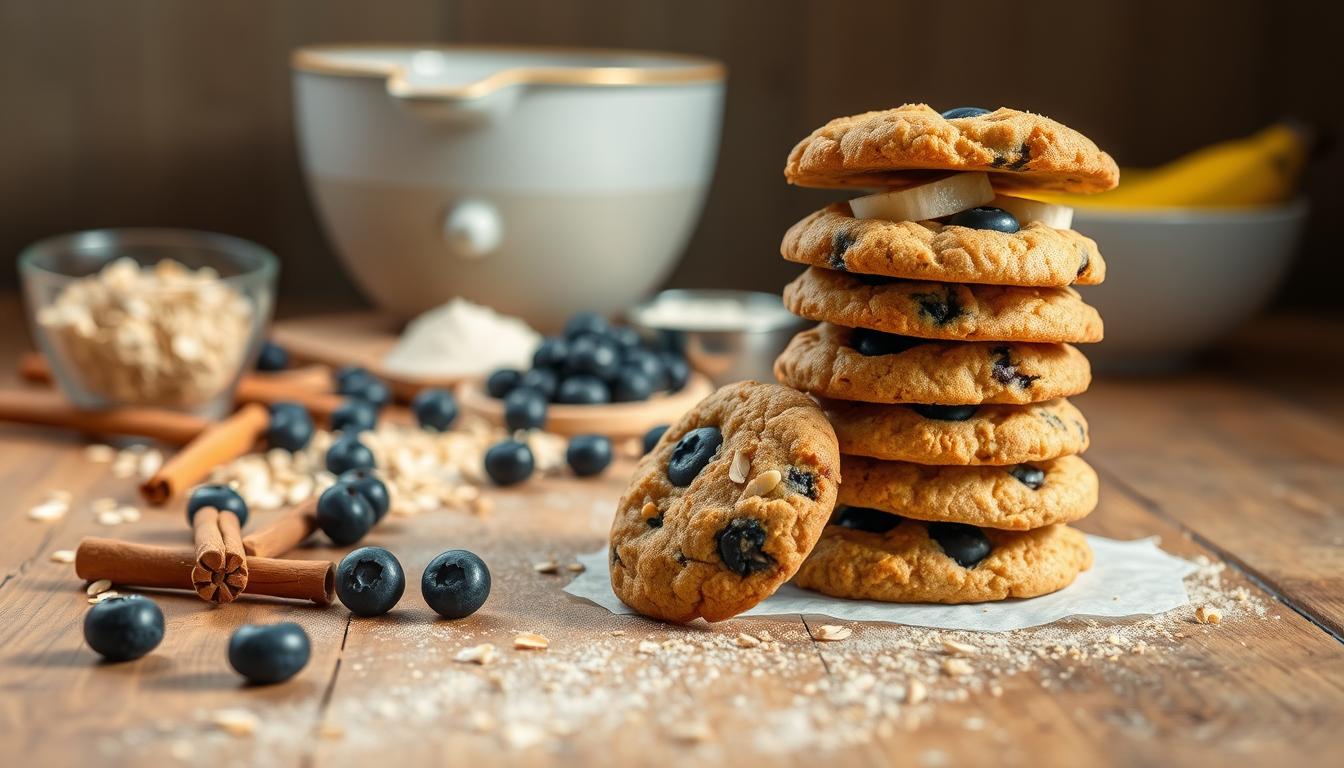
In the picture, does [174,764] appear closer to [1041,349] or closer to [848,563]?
[848,563]

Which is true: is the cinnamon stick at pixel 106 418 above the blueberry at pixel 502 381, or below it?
below

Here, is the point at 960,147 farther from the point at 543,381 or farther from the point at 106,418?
the point at 106,418

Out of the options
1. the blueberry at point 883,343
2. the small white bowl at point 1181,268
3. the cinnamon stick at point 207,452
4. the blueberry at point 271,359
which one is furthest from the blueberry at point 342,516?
the small white bowl at point 1181,268

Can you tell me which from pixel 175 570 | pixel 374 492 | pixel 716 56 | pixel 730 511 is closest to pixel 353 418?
pixel 374 492

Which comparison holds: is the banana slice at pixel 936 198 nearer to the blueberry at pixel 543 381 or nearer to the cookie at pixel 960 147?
the cookie at pixel 960 147

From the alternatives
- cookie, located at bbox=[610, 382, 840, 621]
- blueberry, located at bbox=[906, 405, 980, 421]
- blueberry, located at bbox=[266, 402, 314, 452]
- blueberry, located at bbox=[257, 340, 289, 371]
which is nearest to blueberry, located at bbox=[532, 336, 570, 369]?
blueberry, located at bbox=[266, 402, 314, 452]

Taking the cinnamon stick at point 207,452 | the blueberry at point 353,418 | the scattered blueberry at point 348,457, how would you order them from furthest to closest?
the blueberry at point 353,418 → the scattered blueberry at point 348,457 → the cinnamon stick at point 207,452
